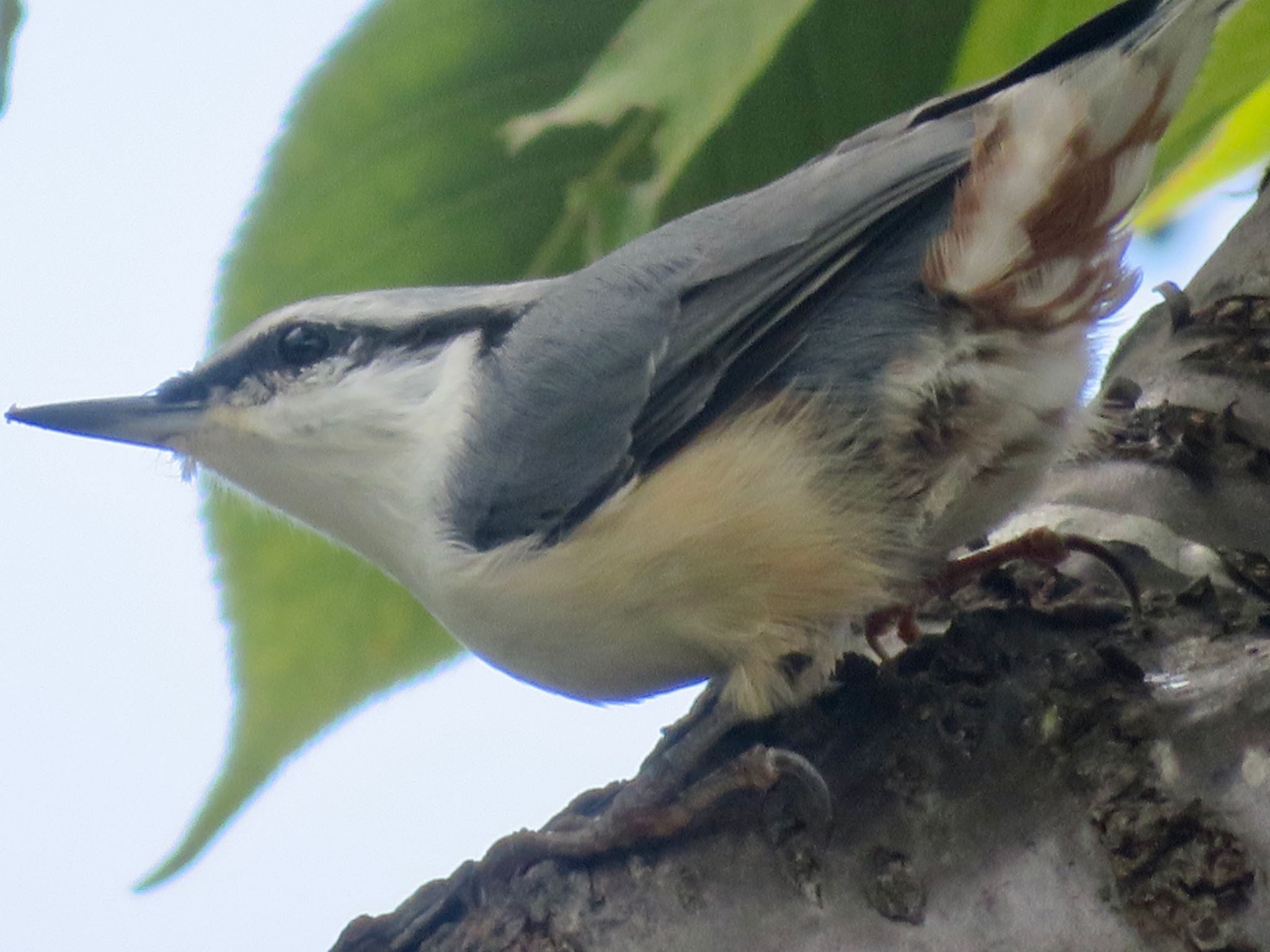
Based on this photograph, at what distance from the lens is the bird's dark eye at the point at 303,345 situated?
1.14 m

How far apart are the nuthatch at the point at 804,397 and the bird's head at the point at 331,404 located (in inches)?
2.8

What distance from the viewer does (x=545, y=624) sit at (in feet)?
3.13

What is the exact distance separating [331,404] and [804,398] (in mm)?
437

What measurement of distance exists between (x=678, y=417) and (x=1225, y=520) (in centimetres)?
42

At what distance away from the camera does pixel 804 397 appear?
3.13 ft

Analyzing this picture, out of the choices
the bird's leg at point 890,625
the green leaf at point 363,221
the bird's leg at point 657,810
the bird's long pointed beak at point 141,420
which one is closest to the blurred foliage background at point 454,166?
the green leaf at point 363,221

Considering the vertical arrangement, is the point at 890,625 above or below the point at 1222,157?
below

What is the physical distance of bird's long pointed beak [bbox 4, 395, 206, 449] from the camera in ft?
3.78

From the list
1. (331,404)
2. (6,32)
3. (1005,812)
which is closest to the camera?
(6,32)

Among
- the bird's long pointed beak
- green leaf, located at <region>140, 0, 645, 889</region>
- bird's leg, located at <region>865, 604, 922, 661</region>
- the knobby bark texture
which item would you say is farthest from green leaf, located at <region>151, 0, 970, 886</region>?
bird's leg, located at <region>865, 604, 922, 661</region>

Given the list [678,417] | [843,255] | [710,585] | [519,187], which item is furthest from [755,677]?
[519,187]

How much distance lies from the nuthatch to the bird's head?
71 mm

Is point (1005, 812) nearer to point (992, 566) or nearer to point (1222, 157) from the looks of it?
point (992, 566)

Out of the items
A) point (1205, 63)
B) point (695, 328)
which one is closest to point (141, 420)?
point (695, 328)
